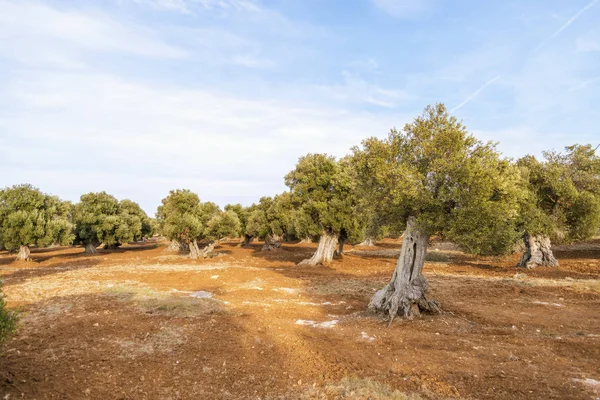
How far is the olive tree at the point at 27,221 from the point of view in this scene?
37.9m

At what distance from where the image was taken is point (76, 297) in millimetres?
18891

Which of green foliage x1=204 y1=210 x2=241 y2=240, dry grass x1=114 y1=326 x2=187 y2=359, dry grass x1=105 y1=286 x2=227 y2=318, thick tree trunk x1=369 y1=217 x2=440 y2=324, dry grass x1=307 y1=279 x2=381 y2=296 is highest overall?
green foliage x1=204 y1=210 x2=241 y2=240

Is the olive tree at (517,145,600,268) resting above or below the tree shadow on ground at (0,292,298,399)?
above

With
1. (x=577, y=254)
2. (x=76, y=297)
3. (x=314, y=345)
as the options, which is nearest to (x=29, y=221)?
(x=76, y=297)

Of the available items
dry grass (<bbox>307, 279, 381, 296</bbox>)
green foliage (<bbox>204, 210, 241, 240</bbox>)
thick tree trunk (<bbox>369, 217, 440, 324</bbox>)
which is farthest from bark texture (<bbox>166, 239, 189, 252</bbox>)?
thick tree trunk (<bbox>369, 217, 440, 324</bbox>)

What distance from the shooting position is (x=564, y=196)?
29.2 m

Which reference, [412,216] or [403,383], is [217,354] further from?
[412,216]

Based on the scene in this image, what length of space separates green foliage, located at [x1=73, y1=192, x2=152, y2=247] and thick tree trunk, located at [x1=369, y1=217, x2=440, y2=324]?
50.6 metres

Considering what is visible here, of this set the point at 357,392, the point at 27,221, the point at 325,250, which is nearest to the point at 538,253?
the point at 325,250

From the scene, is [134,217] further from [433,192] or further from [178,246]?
[433,192]

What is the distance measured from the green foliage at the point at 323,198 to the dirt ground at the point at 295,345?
13857 millimetres

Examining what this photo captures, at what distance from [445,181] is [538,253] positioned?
2320 cm

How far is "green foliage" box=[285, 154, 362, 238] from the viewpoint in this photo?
34469mm

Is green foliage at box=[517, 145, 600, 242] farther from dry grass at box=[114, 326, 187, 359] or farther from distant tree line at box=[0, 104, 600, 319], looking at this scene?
dry grass at box=[114, 326, 187, 359]
